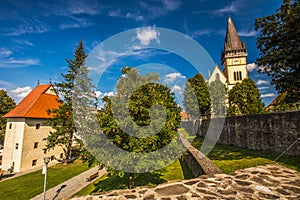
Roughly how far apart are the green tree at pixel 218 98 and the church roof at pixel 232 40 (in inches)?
822

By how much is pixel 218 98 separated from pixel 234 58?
21.9 m

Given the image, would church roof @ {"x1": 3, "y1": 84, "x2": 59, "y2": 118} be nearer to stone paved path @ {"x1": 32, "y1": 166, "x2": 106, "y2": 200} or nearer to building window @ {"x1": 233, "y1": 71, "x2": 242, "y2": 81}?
stone paved path @ {"x1": 32, "y1": 166, "x2": 106, "y2": 200}

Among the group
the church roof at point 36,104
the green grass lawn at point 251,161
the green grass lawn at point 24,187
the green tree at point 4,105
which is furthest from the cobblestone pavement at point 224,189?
the green tree at point 4,105

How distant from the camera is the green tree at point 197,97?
3080 centimetres

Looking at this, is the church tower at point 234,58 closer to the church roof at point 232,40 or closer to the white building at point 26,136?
the church roof at point 232,40

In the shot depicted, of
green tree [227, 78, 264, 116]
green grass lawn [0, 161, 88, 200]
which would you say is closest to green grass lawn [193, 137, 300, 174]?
green grass lawn [0, 161, 88, 200]

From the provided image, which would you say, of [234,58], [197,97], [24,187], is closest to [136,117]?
[24,187]

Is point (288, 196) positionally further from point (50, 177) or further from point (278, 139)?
point (50, 177)

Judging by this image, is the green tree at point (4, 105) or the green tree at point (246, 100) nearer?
the green tree at point (4, 105)

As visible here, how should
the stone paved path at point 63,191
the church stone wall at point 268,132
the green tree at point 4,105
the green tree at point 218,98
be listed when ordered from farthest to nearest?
the green tree at point 218,98 → the green tree at point 4,105 → the stone paved path at point 63,191 → the church stone wall at point 268,132

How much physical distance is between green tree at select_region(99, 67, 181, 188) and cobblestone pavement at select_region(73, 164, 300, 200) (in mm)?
1532

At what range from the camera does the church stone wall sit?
29.1ft

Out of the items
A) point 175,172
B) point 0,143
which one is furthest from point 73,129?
point 0,143

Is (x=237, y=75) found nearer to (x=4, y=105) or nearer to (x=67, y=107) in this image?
(x=67, y=107)
